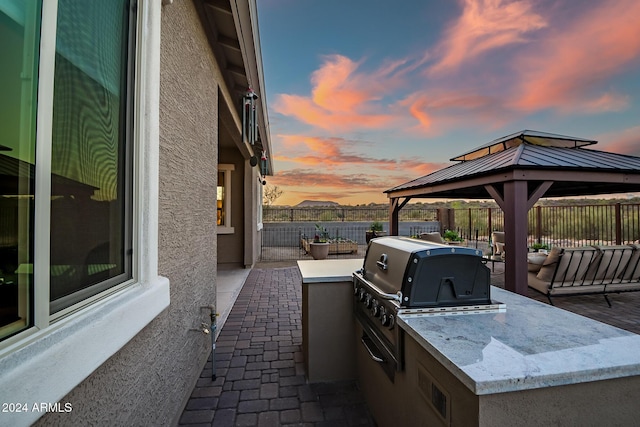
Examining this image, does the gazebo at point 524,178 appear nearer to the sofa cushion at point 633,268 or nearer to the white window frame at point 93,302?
the sofa cushion at point 633,268

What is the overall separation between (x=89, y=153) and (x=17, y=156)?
0.35 m

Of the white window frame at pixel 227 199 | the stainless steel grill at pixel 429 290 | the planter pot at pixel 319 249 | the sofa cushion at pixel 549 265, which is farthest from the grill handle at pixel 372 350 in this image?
the planter pot at pixel 319 249

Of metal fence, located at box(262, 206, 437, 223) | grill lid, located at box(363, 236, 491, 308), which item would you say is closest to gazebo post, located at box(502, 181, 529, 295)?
grill lid, located at box(363, 236, 491, 308)

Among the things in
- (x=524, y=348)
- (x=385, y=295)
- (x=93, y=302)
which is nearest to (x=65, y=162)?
(x=93, y=302)

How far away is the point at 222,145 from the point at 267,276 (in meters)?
3.73

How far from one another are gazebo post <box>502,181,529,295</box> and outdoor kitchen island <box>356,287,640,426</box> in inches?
100

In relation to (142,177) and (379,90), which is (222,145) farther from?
(142,177)

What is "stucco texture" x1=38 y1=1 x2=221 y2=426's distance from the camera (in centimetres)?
121

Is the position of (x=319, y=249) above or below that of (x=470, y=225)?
below

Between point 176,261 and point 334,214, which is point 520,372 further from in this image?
point 334,214

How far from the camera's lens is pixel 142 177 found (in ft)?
4.65

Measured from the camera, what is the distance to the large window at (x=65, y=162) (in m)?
0.75

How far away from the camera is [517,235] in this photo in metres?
3.70

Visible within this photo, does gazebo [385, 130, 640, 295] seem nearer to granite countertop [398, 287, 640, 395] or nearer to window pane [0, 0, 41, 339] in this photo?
granite countertop [398, 287, 640, 395]
